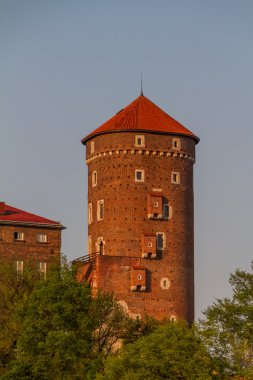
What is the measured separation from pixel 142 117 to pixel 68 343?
23.0 m

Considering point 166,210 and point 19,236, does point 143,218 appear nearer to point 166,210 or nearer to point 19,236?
point 166,210

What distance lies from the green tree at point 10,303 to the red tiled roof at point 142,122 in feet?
40.3

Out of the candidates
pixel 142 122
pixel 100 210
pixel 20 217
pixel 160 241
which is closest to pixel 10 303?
pixel 100 210

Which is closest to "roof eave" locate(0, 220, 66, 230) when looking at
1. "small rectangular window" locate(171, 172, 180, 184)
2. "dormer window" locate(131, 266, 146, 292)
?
"dormer window" locate(131, 266, 146, 292)

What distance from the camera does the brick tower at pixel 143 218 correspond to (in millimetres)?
99062

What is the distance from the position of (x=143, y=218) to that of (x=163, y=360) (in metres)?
21.3

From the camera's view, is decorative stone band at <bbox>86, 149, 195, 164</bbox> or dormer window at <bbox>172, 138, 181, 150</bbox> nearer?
decorative stone band at <bbox>86, 149, 195, 164</bbox>

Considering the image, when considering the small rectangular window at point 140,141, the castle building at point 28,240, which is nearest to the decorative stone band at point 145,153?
the small rectangular window at point 140,141

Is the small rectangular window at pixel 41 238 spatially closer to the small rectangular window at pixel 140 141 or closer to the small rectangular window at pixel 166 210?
the small rectangular window at pixel 166 210

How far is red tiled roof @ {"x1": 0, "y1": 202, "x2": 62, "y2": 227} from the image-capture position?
343 ft

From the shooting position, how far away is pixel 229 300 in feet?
288

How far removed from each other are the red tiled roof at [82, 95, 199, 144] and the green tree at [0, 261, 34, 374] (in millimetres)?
12273

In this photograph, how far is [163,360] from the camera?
7981 centimetres

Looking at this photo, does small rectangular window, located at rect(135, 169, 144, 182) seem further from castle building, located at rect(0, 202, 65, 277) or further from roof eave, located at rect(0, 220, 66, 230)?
roof eave, located at rect(0, 220, 66, 230)
